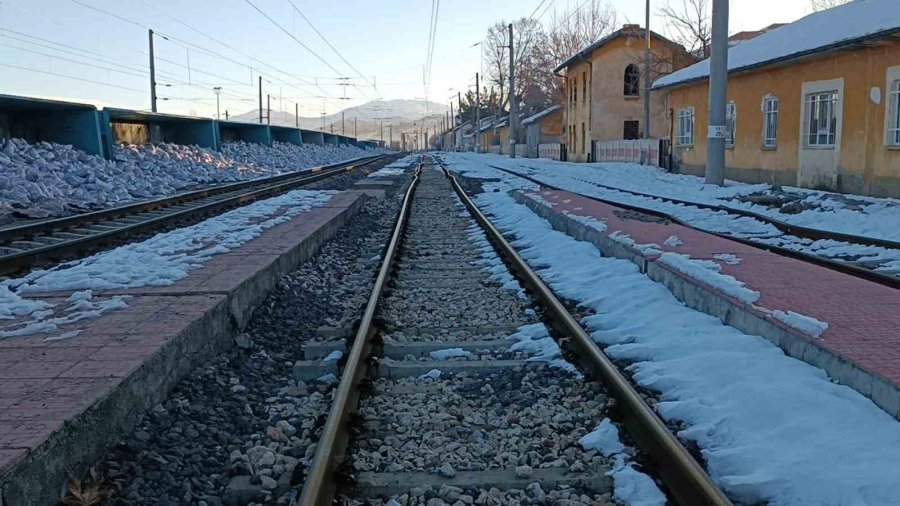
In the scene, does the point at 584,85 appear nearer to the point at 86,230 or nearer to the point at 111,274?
the point at 86,230

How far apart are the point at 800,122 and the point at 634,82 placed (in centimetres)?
3334

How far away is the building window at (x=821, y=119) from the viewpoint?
64.6ft

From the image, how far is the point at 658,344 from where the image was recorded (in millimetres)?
5547

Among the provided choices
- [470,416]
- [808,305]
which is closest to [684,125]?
[808,305]

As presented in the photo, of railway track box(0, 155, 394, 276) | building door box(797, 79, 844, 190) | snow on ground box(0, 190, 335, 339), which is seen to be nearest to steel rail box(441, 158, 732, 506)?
snow on ground box(0, 190, 335, 339)

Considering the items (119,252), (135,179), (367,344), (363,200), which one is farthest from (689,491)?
(135,179)

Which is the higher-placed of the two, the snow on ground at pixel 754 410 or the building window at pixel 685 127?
the building window at pixel 685 127

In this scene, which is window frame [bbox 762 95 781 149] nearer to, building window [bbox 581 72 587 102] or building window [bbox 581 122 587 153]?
building window [bbox 581 122 587 153]

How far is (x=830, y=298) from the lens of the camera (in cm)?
610

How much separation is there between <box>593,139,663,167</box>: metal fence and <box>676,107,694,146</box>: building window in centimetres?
307

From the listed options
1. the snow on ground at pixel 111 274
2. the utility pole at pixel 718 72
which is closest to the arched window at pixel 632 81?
the utility pole at pixel 718 72

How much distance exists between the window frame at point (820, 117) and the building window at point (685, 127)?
8806mm

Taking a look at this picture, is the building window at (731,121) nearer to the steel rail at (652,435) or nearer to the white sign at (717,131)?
the white sign at (717,131)

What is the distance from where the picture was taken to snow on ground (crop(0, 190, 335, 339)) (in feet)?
19.0
